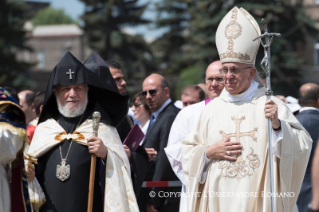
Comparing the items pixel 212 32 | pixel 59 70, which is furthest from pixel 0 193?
pixel 212 32

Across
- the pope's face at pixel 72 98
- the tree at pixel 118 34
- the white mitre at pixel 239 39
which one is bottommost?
the pope's face at pixel 72 98

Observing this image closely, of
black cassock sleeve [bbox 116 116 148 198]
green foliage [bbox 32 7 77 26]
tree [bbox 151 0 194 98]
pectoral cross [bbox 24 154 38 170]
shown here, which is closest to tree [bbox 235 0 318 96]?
tree [bbox 151 0 194 98]

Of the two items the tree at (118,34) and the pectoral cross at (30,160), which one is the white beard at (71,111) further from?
the tree at (118,34)

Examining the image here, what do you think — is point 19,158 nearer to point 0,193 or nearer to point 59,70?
point 0,193

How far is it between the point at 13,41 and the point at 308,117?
98.0ft

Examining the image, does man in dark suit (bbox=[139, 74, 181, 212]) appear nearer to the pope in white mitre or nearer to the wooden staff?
the pope in white mitre

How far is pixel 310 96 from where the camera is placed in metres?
8.48

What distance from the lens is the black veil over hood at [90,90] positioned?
594 cm

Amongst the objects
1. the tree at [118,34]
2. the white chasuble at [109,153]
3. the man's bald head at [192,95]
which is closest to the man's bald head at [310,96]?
the man's bald head at [192,95]

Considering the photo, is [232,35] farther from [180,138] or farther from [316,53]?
[316,53]

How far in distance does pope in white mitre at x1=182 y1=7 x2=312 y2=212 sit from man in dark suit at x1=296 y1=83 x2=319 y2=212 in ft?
7.13

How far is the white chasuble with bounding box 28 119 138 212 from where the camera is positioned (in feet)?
18.7

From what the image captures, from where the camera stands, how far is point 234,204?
19.1ft

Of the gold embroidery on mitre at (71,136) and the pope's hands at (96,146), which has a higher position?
the gold embroidery on mitre at (71,136)
